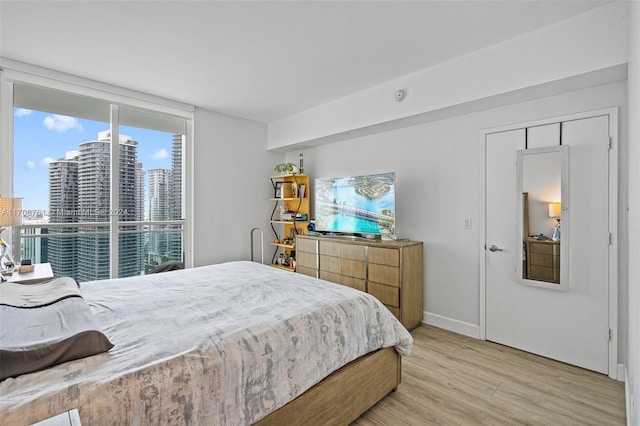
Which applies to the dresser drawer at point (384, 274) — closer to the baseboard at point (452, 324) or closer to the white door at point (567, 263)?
the baseboard at point (452, 324)

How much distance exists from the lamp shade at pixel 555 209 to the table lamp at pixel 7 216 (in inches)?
174

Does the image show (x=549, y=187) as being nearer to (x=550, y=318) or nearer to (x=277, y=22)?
(x=550, y=318)

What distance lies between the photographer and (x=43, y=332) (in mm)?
1305

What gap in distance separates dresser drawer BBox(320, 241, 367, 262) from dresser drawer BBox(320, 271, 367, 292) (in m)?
0.24

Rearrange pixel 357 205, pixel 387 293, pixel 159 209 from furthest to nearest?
pixel 159 209, pixel 357 205, pixel 387 293

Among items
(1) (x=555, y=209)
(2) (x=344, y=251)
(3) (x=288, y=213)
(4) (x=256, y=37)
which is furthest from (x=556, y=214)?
(3) (x=288, y=213)

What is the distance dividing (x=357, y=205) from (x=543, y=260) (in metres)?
1.96

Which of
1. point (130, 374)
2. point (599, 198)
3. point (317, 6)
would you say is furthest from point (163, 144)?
point (599, 198)

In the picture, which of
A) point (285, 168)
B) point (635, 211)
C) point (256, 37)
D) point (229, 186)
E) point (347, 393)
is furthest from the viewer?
point (285, 168)

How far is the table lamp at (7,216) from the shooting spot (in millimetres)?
2355

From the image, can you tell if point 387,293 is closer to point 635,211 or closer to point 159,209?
point 635,211

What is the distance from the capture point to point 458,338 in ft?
10.5

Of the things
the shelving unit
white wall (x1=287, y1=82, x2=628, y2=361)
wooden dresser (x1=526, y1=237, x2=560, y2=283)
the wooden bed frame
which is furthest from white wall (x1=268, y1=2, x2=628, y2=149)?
the wooden bed frame

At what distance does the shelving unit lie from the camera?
15.8 feet
